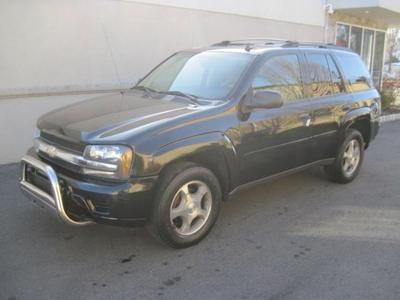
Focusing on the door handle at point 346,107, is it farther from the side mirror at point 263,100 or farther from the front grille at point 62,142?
the front grille at point 62,142

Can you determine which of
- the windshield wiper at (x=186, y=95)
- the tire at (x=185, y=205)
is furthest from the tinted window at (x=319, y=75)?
the tire at (x=185, y=205)

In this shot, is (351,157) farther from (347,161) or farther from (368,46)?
(368,46)

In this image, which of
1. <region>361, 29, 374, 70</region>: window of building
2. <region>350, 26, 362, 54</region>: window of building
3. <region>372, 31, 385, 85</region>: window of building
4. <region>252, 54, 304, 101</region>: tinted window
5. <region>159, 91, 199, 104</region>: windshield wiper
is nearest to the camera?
<region>159, 91, 199, 104</region>: windshield wiper

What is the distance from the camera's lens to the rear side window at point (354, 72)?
5457mm

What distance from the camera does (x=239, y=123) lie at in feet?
13.0

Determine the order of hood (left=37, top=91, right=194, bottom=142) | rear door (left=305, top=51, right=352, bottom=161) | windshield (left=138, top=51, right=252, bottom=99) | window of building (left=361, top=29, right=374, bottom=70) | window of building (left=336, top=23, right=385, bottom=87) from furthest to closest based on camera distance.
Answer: window of building (left=361, top=29, right=374, bottom=70)
window of building (left=336, top=23, right=385, bottom=87)
rear door (left=305, top=51, right=352, bottom=161)
windshield (left=138, top=51, right=252, bottom=99)
hood (left=37, top=91, right=194, bottom=142)

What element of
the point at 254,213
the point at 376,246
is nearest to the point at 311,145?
the point at 254,213

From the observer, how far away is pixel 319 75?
4.99 metres

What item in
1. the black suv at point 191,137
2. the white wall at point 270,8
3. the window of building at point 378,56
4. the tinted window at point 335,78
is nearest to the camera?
the black suv at point 191,137

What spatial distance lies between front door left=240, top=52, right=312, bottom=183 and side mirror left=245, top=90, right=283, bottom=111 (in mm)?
113

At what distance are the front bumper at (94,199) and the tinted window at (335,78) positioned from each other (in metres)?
2.88

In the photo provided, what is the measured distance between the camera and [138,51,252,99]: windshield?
4152 mm

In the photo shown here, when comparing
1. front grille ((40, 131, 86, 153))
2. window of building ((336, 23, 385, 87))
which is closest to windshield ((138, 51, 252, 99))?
front grille ((40, 131, 86, 153))

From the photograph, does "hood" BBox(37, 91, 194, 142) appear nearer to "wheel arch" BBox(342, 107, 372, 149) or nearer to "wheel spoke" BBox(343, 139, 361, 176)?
"wheel arch" BBox(342, 107, 372, 149)
